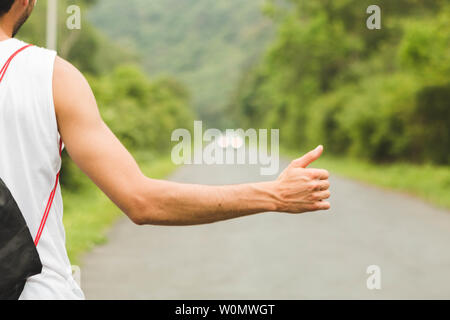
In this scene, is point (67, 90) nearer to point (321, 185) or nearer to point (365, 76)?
point (321, 185)

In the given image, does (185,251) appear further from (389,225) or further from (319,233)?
(389,225)

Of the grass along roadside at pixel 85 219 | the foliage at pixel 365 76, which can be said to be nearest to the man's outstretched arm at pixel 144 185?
the grass along roadside at pixel 85 219

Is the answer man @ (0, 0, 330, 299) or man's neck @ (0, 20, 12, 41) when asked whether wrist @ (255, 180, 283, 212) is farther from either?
man's neck @ (0, 20, 12, 41)

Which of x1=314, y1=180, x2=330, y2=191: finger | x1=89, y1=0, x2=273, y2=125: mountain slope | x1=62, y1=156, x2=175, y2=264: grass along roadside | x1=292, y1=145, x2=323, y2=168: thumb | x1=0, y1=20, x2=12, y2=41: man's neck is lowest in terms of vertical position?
x1=62, y1=156, x2=175, y2=264: grass along roadside

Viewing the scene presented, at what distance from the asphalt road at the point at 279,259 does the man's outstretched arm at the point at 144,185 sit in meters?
4.47

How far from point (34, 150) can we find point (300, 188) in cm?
67

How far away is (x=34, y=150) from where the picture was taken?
164 centimetres

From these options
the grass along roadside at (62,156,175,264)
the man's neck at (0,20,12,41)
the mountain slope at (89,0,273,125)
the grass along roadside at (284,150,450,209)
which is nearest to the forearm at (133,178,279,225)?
the man's neck at (0,20,12,41)

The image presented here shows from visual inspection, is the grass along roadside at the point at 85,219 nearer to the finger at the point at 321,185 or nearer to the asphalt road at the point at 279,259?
the asphalt road at the point at 279,259

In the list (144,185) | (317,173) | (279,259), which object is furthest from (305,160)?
(279,259)

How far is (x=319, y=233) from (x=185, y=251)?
8.23 ft

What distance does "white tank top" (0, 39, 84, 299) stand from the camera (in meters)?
1.60

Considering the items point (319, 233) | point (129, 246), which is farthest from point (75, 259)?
point (319, 233)

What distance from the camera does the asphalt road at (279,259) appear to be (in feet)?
21.2
